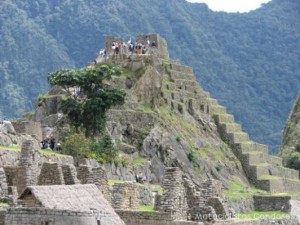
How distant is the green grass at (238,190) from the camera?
200ft

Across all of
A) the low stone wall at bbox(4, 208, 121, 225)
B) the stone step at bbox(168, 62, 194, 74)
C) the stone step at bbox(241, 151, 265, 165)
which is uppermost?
the stone step at bbox(168, 62, 194, 74)

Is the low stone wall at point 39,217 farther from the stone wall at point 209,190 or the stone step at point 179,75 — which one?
the stone step at point 179,75

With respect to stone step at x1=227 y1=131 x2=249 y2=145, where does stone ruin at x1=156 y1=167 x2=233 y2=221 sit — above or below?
below

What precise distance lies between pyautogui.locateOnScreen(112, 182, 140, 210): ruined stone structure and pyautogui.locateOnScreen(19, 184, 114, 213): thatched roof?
2.19 metres

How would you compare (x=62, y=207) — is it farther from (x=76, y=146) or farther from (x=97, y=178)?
(x=76, y=146)

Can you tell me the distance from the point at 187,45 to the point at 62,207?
13619 centimetres

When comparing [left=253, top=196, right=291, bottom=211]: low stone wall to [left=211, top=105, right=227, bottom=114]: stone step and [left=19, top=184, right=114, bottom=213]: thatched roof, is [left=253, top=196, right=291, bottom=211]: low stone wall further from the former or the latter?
[left=19, top=184, right=114, bottom=213]: thatched roof

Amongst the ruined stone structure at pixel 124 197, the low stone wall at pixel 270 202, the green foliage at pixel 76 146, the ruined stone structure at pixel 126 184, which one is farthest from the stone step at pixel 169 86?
the ruined stone structure at pixel 124 197

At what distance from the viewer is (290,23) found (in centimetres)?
18100

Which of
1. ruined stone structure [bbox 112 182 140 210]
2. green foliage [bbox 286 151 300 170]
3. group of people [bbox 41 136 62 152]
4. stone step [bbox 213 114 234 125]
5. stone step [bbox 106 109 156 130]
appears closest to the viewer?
ruined stone structure [bbox 112 182 140 210]

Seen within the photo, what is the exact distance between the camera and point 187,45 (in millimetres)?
158250

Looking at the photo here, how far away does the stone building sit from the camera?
20.9m

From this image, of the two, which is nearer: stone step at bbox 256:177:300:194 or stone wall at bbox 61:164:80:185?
stone wall at bbox 61:164:80:185

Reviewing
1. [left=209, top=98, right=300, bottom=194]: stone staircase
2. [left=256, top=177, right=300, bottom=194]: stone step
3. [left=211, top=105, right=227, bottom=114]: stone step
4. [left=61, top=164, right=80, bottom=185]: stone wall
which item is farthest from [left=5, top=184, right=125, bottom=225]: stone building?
[left=211, top=105, right=227, bottom=114]: stone step
